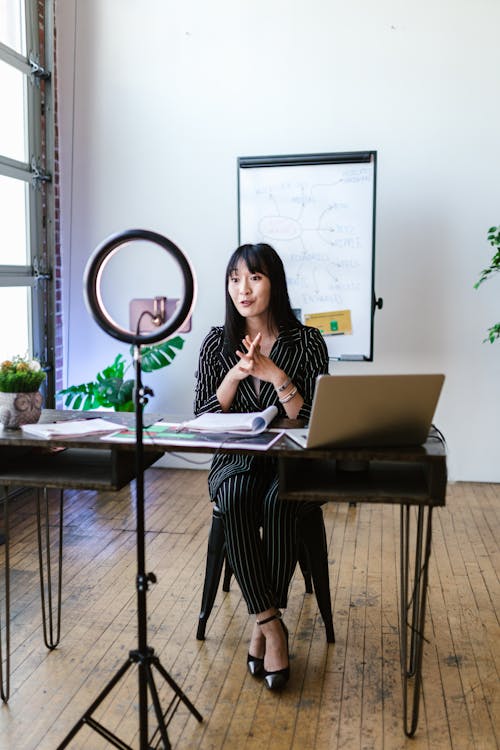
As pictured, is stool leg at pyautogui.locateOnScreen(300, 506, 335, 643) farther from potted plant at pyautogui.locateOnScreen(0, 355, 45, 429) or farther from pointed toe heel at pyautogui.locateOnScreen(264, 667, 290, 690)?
potted plant at pyautogui.locateOnScreen(0, 355, 45, 429)

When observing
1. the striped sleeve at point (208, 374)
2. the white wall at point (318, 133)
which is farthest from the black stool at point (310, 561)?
the white wall at point (318, 133)

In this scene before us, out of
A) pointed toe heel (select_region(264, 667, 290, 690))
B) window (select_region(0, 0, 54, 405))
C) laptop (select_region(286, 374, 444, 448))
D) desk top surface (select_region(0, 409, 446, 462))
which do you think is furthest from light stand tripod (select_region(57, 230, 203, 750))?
window (select_region(0, 0, 54, 405))

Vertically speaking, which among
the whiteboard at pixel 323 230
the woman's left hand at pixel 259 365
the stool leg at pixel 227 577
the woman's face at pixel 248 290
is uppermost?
the whiteboard at pixel 323 230

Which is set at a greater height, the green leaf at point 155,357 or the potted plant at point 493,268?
the potted plant at point 493,268

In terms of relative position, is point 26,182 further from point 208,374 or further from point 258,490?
point 258,490

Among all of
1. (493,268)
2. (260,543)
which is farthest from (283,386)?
(493,268)

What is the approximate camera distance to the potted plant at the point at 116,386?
14.8 feet

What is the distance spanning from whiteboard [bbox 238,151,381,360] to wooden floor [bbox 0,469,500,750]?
115cm

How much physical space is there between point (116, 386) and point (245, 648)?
223 centimetres

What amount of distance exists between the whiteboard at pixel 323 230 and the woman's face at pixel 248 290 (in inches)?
70.5

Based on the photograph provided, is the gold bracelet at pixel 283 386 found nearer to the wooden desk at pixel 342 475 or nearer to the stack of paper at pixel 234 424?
the stack of paper at pixel 234 424

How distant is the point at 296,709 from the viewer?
219 centimetres

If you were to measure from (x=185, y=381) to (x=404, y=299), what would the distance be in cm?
141

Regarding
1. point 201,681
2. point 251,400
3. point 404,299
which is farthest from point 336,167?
point 201,681
